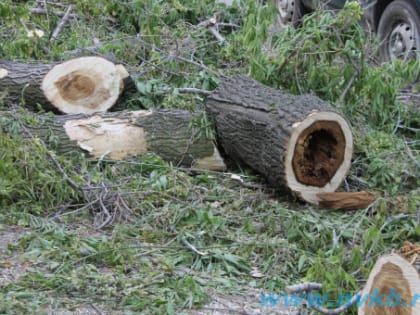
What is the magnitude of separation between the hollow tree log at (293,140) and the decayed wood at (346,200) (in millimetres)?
61

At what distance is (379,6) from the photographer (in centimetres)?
886

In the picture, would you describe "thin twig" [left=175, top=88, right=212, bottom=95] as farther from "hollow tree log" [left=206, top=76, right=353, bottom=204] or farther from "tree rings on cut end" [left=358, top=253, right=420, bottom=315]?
"tree rings on cut end" [left=358, top=253, right=420, bottom=315]

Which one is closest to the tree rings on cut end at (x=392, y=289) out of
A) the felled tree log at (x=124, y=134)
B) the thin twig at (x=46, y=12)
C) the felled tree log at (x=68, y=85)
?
the felled tree log at (x=124, y=134)

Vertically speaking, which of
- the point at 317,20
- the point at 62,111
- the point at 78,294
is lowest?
the point at 78,294

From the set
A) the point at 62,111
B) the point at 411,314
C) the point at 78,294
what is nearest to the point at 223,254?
the point at 78,294

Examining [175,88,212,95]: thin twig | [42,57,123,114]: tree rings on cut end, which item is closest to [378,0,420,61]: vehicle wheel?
[175,88,212,95]: thin twig

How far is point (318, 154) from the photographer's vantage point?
618 cm

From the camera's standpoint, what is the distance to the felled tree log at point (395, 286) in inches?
152

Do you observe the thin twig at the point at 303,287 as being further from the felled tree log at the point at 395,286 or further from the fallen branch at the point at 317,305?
the felled tree log at the point at 395,286

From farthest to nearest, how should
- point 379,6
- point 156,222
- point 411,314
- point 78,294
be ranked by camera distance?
1. point 379,6
2. point 156,222
3. point 78,294
4. point 411,314

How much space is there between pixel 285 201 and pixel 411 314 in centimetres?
240

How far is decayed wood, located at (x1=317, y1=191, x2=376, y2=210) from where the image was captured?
5914mm

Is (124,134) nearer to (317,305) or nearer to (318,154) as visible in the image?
(318,154)

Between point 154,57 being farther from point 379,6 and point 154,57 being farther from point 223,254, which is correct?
point 223,254
